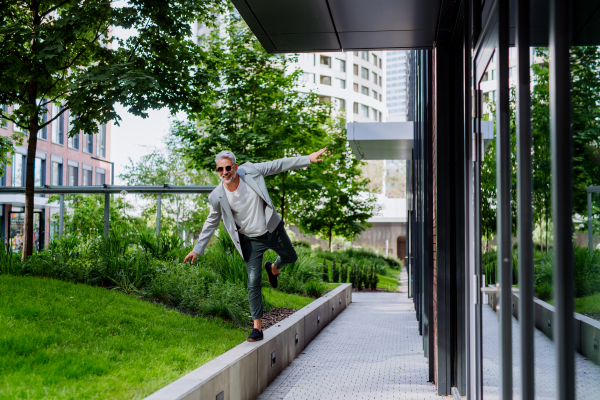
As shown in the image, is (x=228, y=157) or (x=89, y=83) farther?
(x=89, y=83)

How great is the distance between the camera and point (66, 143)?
127 ft

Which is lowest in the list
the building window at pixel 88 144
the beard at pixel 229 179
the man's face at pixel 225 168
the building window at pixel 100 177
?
the beard at pixel 229 179

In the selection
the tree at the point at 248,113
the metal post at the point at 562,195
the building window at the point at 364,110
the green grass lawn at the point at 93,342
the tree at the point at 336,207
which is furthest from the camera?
the building window at the point at 364,110

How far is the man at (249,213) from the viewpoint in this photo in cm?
544

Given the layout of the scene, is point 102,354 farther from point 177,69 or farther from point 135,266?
point 177,69

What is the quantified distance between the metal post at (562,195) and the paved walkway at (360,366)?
10.5 ft

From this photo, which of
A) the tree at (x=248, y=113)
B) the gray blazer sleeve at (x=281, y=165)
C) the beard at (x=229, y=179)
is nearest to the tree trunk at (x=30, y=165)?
the beard at (x=229, y=179)

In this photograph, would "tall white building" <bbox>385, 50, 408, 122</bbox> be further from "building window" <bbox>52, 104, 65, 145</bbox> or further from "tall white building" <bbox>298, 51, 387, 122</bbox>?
"building window" <bbox>52, 104, 65, 145</bbox>

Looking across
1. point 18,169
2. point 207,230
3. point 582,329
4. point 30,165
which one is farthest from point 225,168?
point 18,169

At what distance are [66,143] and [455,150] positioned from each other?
127ft

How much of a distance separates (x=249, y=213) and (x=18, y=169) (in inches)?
1250

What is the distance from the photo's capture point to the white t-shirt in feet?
18.0

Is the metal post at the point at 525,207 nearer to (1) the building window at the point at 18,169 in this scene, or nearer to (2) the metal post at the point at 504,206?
(2) the metal post at the point at 504,206

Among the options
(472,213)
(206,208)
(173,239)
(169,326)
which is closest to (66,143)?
(206,208)
